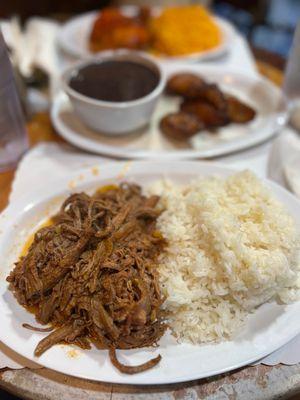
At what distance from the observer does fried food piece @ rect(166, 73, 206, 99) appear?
2607mm

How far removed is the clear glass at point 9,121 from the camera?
2.07m

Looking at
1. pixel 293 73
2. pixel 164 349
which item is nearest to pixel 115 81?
pixel 293 73

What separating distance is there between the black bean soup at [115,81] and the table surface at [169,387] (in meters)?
1.57

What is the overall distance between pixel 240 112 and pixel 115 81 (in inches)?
34.2

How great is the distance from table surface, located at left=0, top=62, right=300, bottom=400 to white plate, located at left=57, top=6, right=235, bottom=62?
8.23ft

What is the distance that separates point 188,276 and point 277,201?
0.54m

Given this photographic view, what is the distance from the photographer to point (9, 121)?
7.26 feet

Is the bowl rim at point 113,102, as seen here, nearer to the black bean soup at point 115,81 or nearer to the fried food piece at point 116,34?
the black bean soup at point 115,81

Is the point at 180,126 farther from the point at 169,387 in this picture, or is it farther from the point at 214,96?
the point at 169,387

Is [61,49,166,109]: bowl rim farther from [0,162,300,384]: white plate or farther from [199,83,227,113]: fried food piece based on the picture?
[0,162,300,384]: white plate

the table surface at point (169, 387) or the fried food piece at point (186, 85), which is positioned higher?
the fried food piece at point (186, 85)

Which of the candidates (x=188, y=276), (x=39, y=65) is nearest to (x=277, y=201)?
(x=188, y=276)

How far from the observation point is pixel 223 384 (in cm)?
142

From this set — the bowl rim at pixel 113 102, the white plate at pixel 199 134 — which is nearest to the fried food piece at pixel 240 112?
the white plate at pixel 199 134
